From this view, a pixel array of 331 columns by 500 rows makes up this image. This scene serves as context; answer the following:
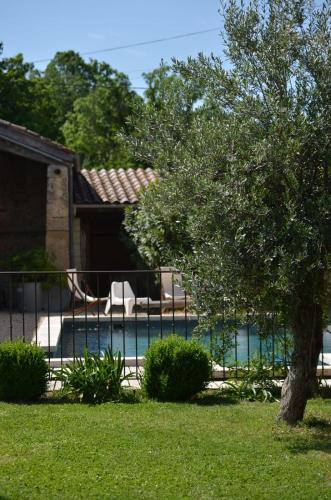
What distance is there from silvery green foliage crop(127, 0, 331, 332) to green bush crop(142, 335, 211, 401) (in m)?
1.37

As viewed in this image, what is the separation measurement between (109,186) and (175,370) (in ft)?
37.5

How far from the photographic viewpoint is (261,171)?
213 inches

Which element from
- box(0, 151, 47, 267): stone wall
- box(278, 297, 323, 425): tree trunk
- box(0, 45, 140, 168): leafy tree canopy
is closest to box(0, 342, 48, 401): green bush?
box(278, 297, 323, 425): tree trunk

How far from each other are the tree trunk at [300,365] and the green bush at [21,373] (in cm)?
231

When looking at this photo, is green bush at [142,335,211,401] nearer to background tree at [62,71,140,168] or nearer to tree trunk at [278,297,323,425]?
tree trunk at [278,297,323,425]

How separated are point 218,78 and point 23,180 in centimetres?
1257

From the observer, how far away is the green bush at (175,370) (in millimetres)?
6934

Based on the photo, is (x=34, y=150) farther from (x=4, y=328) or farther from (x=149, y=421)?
(x=149, y=421)

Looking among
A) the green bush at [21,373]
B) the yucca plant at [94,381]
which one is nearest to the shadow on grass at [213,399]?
the yucca plant at [94,381]

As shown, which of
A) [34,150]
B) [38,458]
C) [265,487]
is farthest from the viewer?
[34,150]

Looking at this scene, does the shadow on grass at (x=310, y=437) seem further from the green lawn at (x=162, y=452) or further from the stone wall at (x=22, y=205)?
the stone wall at (x=22, y=205)

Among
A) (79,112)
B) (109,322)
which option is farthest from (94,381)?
(79,112)

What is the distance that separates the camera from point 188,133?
231 inches

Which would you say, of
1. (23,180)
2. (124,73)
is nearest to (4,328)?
(23,180)
